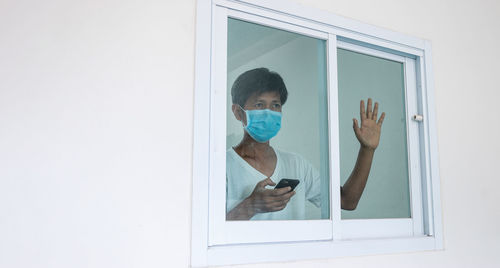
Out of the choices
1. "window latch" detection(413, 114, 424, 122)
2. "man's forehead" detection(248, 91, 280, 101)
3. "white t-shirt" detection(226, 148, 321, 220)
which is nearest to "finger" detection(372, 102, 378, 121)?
"window latch" detection(413, 114, 424, 122)

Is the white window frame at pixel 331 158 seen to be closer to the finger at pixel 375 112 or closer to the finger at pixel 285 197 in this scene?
the finger at pixel 285 197

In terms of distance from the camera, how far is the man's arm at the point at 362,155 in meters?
1.95

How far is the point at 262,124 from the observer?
5.78 ft

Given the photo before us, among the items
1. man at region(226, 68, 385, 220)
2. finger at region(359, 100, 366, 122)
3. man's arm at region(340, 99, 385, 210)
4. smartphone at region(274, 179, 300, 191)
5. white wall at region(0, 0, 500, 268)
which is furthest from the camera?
finger at region(359, 100, 366, 122)

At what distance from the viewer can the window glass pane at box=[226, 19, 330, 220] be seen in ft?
5.57

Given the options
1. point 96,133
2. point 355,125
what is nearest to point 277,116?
point 355,125

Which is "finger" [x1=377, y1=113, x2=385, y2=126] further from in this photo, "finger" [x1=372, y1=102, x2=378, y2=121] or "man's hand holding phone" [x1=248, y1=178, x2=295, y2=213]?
"man's hand holding phone" [x1=248, y1=178, x2=295, y2=213]

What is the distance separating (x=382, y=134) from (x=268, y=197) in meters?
0.71

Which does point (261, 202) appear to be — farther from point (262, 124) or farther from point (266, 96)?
point (266, 96)

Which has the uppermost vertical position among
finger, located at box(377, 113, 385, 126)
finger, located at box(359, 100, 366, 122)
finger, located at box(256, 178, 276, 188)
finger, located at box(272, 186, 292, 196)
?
finger, located at box(359, 100, 366, 122)

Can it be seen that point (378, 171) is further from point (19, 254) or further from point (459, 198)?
point (19, 254)

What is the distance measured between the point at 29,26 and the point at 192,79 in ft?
1.76

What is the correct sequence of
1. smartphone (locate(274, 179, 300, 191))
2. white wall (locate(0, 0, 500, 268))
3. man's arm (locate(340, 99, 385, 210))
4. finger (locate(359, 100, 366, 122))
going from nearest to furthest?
white wall (locate(0, 0, 500, 268)) → smartphone (locate(274, 179, 300, 191)) → man's arm (locate(340, 99, 385, 210)) → finger (locate(359, 100, 366, 122))

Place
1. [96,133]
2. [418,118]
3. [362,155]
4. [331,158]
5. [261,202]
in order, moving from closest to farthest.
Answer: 1. [96,133]
2. [261,202]
3. [331,158]
4. [362,155]
5. [418,118]
